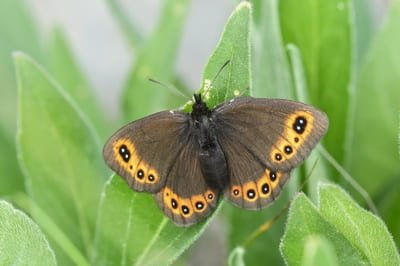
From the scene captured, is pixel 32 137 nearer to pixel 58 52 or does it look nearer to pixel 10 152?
pixel 10 152

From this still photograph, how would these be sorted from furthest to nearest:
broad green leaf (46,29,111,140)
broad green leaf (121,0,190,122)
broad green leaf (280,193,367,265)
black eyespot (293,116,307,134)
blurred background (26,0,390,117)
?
blurred background (26,0,390,117) < broad green leaf (46,29,111,140) < broad green leaf (121,0,190,122) < black eyespot (293,116,307,134) < broad green leaf (280,193,367,265)

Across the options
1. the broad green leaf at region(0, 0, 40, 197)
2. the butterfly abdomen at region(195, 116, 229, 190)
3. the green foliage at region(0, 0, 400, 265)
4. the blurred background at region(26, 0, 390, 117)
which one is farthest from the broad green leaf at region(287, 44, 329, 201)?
the blurred background at region(26, 0, 390, 117)

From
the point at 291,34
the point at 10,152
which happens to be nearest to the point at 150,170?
the point at 291,34

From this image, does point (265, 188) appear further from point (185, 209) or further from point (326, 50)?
point (326, 50)

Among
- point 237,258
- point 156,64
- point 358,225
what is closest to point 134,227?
point 237,258

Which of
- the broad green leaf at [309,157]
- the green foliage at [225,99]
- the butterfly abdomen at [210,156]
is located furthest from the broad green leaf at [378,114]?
Result: the butterfly abdomen at [210,156]

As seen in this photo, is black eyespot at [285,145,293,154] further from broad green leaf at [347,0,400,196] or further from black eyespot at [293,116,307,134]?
broad green leaf at [347,0,400,196]

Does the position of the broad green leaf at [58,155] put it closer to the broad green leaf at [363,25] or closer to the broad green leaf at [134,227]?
the broad green leaf at [134,227]

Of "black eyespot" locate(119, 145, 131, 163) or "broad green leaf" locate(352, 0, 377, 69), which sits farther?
"broad green leaf" locate(352, 0, 377, 69)
